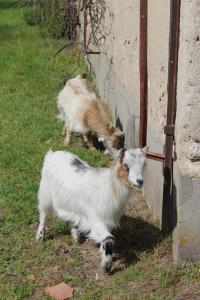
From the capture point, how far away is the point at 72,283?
474cm

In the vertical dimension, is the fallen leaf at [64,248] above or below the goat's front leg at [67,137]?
above

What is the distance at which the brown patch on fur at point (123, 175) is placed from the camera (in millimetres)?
4665

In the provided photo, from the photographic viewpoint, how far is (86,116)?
26.4ft

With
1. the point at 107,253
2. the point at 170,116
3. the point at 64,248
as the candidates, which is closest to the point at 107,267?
the point at 107,253

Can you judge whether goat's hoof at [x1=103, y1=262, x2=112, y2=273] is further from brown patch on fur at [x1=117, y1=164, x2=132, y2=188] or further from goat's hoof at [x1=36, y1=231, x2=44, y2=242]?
goat's hoof at [x1=36, y1=231, x2=44, y2=242]

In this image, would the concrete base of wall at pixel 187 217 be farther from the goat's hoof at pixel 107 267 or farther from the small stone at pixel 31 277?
the small stone at pixel 31 277

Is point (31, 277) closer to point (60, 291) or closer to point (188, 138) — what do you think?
point (60, 291)

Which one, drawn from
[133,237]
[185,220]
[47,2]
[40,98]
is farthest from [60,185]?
[47,2]

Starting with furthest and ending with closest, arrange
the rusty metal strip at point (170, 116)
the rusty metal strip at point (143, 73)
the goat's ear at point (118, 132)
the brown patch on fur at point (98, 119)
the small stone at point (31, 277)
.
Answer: the brown patch on fur at point (98, 119)
the goat's ear at point (118, 132)
the rusty metal strip at point (143, 73)
the small stone at point (31, 277)
the rusty metal strip at point (170, 116)

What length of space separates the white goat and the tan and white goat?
219 cm

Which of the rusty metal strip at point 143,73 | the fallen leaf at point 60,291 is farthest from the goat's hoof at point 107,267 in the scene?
the rusty metal strip at point 143,73

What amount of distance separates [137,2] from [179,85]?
2.26 m

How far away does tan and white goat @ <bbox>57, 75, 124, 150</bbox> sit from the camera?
767 centimetres

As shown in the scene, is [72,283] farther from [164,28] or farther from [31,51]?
[31,51]
